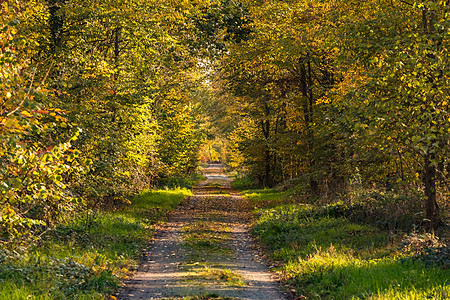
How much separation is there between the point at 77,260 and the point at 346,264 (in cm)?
570

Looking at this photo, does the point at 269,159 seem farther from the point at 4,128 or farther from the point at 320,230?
the point at 4,128

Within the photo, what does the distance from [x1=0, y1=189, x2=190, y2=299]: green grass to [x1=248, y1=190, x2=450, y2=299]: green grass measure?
3.88 meters

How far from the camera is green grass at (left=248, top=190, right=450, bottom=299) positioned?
7.14 metres

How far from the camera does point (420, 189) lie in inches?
502

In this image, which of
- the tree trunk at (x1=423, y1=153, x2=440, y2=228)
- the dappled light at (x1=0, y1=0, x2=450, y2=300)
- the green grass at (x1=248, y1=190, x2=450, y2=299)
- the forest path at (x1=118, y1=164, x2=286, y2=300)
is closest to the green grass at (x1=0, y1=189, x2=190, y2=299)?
the dappled light at (x1=0, y1=0, x2=450, y2=300)

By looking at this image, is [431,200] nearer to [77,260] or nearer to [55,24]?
[77,260]

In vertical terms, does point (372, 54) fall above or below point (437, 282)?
above

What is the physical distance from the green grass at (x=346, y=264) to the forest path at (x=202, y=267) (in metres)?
0.66

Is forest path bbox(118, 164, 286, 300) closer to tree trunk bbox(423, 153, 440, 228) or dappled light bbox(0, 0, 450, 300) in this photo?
dappled light bbox(0, 0, 450, 300)

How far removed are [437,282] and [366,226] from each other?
563cm

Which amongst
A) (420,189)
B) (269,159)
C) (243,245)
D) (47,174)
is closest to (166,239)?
(243,245)

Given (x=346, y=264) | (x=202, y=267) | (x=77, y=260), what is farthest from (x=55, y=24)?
(x=346, y=264)

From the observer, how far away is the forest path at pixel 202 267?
7.89 meters

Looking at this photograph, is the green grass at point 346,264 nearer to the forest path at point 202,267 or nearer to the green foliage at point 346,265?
the green foliage at point 346,265
